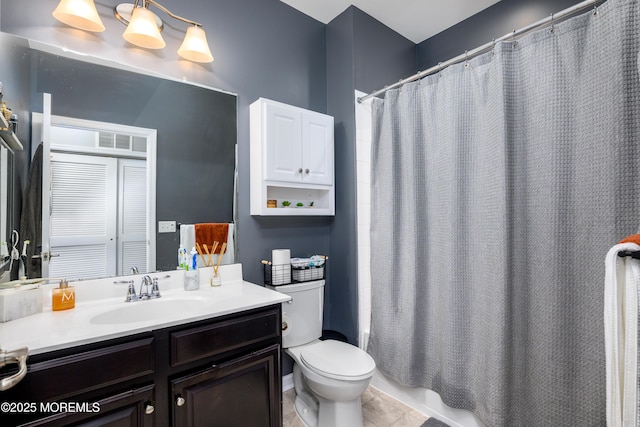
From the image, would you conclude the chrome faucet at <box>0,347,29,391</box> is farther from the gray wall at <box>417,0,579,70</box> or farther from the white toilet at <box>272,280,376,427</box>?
the gray wall at <box>417,0,579,70</box>

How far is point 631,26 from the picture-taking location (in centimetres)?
113

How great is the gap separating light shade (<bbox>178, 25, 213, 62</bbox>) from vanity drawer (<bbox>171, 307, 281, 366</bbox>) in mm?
1446

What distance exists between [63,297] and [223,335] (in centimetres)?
70

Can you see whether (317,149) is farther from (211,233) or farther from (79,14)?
(79,14)

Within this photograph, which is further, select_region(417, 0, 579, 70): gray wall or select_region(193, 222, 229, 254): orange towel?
select_region(417, 0, 579, 70): gray wall

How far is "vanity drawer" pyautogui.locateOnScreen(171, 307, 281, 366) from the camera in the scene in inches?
46.0

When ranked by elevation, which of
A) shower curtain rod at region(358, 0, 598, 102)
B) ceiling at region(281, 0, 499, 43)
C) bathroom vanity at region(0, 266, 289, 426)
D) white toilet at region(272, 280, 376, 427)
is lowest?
white toilet at region(272, 280, 376, 427)

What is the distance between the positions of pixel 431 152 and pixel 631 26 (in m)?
0.92

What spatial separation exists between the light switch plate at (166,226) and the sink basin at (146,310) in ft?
1.27

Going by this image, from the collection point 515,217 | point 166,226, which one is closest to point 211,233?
point 166,226

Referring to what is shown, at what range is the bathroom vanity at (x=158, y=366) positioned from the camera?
0.94 m

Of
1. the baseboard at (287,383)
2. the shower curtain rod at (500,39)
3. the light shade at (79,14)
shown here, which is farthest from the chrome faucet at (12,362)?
the shower curtain rod at (500,39)

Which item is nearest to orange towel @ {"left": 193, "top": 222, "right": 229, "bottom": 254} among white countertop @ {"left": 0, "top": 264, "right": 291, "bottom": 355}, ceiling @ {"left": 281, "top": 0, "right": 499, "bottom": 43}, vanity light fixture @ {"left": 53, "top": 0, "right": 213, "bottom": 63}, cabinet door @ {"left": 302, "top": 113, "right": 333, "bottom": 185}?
white countertop @ {"left": 0, "top": 264, "right": 291, "bottom": 355}

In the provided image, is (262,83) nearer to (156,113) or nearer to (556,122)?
(156,113)
